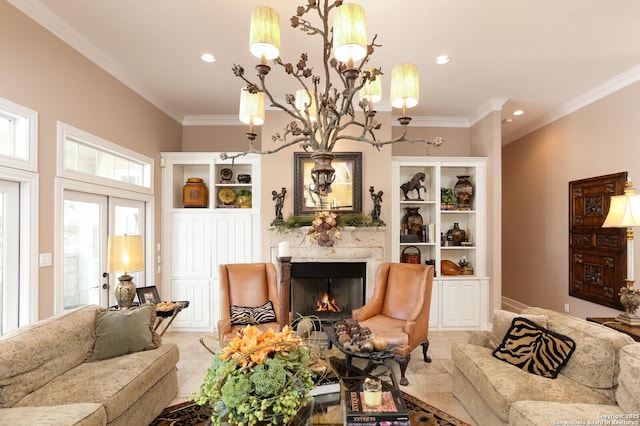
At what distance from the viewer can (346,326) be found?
2938 millimetres

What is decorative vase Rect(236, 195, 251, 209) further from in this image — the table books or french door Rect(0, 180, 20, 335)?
the table books

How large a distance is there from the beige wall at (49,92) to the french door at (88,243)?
1.04ft

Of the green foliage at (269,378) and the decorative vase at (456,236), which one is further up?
the decorative vase at (456,236)

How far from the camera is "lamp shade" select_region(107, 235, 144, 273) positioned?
9.30ft

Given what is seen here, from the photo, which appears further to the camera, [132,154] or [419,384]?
[132,154]

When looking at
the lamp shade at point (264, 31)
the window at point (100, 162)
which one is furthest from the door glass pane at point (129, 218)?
the lamp shade at point (264, 31)

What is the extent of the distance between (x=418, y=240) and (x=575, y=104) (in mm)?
2649

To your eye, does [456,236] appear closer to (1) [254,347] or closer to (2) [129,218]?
(1) [254,347]

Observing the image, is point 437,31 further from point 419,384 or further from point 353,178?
point 419,384

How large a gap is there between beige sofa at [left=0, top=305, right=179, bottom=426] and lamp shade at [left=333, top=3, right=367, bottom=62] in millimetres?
2226

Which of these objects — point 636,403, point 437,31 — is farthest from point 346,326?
point 437,31

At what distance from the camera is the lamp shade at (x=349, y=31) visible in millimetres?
1601

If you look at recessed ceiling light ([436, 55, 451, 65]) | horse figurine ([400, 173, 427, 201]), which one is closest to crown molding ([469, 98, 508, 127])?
horse figurine ([400, 173, 427, 201])

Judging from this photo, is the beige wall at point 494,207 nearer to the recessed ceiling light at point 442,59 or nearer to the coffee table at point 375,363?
the recessed ceiling light at point 442,59
